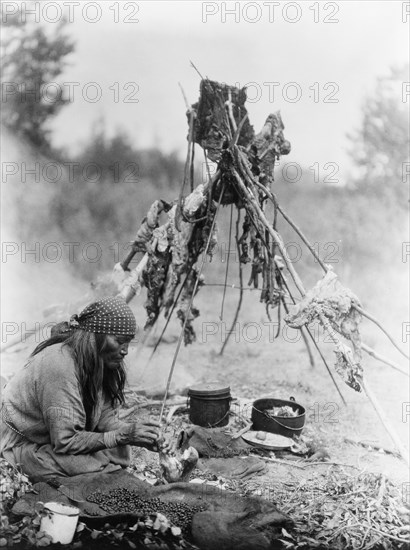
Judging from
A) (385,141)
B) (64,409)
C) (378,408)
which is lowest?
(378,408)

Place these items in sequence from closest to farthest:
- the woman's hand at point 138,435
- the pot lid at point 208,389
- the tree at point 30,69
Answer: the woman's hand at point 138,435, the tree at point 30,69, the pot lid at point 208,389

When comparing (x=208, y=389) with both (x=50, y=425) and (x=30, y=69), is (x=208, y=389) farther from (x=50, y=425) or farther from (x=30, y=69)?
(x=30, y=69)

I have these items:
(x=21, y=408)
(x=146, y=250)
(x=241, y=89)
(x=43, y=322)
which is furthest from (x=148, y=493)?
(x=241, y=89)

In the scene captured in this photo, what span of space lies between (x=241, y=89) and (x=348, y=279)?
A: 2.86m

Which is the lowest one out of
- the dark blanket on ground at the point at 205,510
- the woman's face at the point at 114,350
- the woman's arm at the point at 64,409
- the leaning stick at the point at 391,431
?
the dark blanket on ground at the point at 205,510

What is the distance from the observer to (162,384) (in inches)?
195

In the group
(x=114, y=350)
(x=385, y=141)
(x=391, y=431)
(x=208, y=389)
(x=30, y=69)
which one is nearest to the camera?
(x=114, y=350)

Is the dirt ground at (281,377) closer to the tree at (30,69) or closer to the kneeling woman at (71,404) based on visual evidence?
the kneeling woman at (71,404)

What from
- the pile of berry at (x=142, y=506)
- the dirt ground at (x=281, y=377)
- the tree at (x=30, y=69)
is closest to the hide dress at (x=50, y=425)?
the pile of berry at (x=142, y=506)

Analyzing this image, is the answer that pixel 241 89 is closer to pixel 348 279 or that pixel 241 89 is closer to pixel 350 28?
pixel 350 28

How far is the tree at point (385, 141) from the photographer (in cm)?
398

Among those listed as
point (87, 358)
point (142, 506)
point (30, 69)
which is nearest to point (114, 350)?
point (87, 358)

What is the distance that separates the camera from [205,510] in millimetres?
2498

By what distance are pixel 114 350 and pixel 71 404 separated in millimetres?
317
